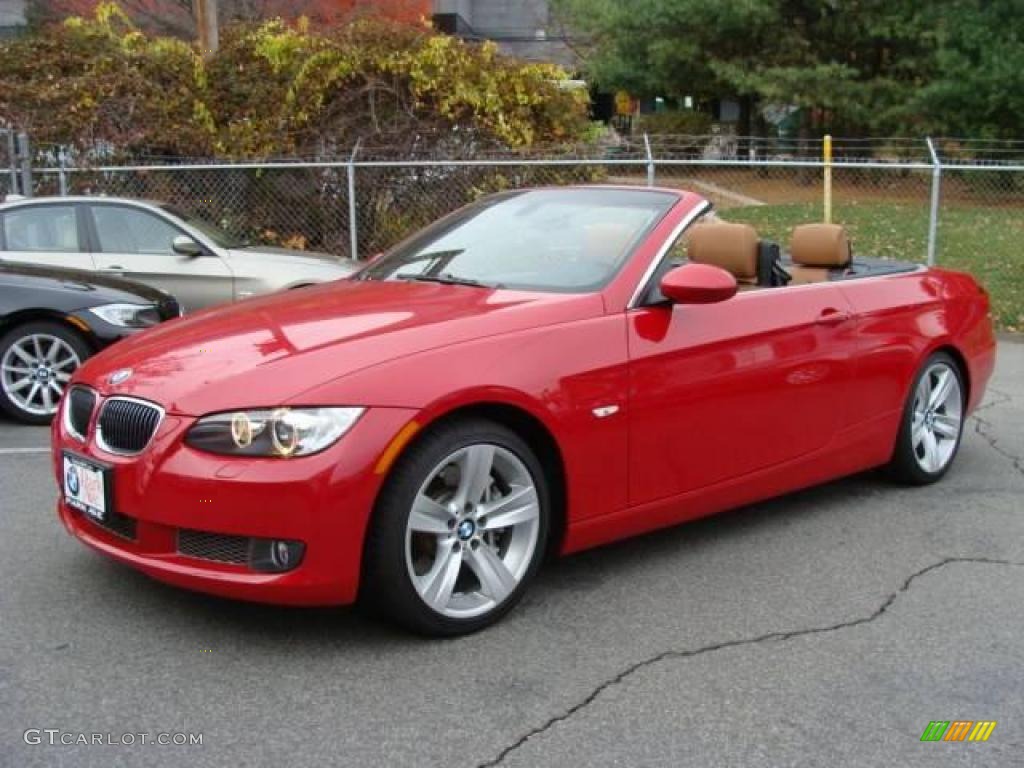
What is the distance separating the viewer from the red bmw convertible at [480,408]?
3428 millimetres

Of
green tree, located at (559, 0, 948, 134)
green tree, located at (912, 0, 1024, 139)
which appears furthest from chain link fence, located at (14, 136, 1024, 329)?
green tree, located at (559, 0, 948, 134)

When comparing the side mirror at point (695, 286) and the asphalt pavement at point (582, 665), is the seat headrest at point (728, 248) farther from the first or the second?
the asphalt pavement at point (582, 665)

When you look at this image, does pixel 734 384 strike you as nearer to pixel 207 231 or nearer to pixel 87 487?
pixel 87 487

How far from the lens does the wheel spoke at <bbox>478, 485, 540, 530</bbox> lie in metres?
3.80

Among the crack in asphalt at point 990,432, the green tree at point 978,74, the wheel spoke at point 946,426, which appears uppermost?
the green tree at point 978,74

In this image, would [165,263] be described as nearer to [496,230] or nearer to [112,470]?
[496,230]

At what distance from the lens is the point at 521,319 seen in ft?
13.0

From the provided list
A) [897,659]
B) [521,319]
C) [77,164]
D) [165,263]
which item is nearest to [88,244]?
[165,263]

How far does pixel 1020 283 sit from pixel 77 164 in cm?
1148

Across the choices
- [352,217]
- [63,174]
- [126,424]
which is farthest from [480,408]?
[63,174]

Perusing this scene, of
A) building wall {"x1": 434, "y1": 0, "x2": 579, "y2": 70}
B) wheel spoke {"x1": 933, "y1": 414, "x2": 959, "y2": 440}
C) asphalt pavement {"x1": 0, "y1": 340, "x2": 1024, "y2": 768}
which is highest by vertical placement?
building wall {"x1": 434, "y1": 0, "x2": 579, "y2": 70}

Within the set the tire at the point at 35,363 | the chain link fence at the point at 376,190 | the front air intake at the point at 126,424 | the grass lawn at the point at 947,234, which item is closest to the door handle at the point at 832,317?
the front air intake at the point at 126,424

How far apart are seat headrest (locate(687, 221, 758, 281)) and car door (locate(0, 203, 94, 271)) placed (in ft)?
19.1

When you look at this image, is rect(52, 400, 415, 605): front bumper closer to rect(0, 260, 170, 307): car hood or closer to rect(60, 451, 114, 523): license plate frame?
rect(60, 451, 114, 523): license plate frame
